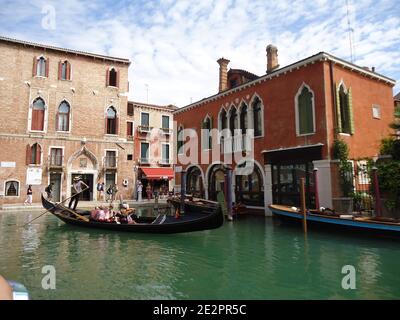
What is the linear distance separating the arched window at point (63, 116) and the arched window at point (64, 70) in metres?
1.58

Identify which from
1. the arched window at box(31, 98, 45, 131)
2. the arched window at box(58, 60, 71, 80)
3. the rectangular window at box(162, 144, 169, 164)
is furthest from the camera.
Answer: the rectangular window at box(162, 144, 169, 164)

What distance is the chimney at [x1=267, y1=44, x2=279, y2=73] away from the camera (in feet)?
42.9

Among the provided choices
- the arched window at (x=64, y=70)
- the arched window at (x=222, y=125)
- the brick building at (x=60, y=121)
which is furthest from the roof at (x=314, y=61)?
the arched window at (x=64, y=70)

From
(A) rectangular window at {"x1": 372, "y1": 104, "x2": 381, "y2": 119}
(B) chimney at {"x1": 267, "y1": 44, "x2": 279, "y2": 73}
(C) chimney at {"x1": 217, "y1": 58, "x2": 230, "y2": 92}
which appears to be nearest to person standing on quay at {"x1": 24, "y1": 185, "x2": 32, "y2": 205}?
(C) chimney at {"x1": 217, "y1": 58, "x2": 230, "y2": 92}

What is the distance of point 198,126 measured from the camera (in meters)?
15.0

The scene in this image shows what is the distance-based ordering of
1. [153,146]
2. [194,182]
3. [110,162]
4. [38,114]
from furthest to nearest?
[153,146] → [110,162] → [38,114] → [194,182]

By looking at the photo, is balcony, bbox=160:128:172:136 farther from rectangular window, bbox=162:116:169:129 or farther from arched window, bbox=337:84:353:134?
arched window, bbox=337:84:353:134

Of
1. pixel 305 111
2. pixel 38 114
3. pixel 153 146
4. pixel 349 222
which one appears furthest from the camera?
pixel 153 146

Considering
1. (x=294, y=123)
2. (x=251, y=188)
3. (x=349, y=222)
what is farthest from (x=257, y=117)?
(x=349, y=222)

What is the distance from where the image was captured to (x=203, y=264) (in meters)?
5.68

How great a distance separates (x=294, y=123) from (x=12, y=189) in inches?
598

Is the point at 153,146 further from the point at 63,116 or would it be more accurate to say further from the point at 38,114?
the point at 38,114

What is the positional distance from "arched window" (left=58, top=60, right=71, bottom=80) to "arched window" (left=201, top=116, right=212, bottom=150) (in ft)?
31.5
